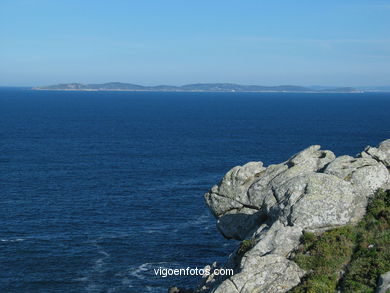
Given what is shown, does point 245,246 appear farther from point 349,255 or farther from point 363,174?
point 363,174

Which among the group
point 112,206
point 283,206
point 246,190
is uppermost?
point 283,206

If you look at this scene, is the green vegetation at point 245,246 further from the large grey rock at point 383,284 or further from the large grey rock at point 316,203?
the large grey rock at point 383,284

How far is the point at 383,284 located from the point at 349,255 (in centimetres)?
460

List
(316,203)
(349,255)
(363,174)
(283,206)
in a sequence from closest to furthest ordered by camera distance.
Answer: (349,255) → (316,203) → (283,206) → (363,174)

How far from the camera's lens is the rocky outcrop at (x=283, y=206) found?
98.6 ft

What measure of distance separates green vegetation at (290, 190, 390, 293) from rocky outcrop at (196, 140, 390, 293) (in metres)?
0.84

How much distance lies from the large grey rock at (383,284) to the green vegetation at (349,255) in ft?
1.77

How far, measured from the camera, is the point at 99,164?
12069 cm

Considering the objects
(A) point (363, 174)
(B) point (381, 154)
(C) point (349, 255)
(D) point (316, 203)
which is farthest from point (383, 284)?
(B) point (381, 154)

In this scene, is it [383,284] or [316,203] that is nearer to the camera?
[383,284]

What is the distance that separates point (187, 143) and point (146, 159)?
30819mm

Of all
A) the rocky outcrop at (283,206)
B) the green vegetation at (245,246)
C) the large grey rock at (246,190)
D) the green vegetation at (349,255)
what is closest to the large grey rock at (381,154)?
the rocky outcrop at (283,206)

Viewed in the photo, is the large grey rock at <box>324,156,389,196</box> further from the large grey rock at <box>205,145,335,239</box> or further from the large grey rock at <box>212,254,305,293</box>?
the large grey rock at <box>212,254,305,293</box>

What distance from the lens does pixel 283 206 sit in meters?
35.7
